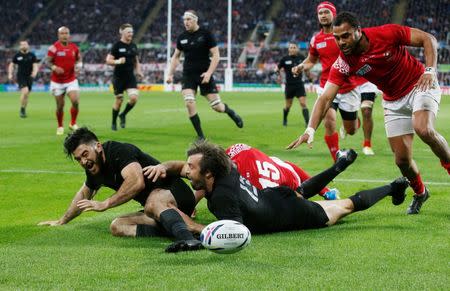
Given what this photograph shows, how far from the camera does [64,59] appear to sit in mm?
19875

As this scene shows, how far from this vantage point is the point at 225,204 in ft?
20.9

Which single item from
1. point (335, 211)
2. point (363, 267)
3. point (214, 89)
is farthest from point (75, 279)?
point (214, 89)

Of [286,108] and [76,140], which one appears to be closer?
[76,140]

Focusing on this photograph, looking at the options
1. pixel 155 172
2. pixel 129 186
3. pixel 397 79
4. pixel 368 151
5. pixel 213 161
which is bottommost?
pixel 368 151

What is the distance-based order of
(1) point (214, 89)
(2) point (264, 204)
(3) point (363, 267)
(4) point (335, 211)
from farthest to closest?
(1) point (214, 89) < (4) point (335, 211) < (2) point (264, 204) < (3) point (363, 267)

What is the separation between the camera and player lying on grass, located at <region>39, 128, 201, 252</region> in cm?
695

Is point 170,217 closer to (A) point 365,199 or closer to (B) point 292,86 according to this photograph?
(A) point 365,199

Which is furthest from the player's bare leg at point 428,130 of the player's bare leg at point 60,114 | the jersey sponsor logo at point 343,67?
the player's bare leg at point 60,114

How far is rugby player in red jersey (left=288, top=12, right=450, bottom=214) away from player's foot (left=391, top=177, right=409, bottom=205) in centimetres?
15

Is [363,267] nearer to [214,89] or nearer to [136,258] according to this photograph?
[136,258]

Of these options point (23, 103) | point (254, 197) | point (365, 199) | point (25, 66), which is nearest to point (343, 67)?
point (365, 199)

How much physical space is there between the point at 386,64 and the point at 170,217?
265 cm

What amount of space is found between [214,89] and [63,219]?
974 centimetres

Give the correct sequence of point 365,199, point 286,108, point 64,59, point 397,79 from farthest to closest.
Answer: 1. point 286,108
2. point 64,59
3. point 397,79
4. point 365,199
